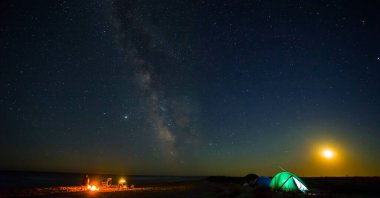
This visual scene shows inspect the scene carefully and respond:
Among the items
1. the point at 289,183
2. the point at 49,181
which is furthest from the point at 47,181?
the point at 289,183

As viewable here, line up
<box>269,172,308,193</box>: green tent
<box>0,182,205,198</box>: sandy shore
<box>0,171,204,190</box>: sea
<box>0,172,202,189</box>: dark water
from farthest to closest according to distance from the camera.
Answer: <box>0,172,202,189</box>: dark water → <box>0,171,204,190</box>: sea → <box>0,182,205,198</box>: sandy shore → <box>269,172,308,193</box>: green tent

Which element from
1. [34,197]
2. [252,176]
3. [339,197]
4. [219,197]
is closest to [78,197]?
[34,197]

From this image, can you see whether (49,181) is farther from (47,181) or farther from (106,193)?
(106,193)

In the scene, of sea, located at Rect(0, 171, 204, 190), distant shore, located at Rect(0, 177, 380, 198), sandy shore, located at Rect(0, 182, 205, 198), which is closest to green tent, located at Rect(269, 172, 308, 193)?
distant shore, located at Rect(0, 177, 380, 198)

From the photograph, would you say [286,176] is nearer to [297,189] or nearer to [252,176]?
[297,189]

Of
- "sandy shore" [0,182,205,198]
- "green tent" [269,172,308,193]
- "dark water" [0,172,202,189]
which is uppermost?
"green tent" [269,172,308,193]

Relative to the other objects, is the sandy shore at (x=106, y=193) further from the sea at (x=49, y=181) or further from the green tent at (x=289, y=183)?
the green tent at (x=289, y=183)

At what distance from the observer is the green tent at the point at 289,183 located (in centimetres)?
2156

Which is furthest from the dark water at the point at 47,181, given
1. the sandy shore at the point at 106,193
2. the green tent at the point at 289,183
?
the green tent at the point at 289,183

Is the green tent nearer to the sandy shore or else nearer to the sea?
the sandy shore

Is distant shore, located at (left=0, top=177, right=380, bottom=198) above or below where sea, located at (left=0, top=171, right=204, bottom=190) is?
above

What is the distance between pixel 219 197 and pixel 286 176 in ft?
19.4

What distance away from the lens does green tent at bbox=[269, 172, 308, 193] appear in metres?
21.6

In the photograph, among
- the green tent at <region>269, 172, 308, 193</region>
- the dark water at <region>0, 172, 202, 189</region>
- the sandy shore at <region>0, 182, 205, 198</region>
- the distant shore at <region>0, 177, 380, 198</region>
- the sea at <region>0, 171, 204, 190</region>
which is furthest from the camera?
the dark water at <region>0, 172, 202, 189</region>
